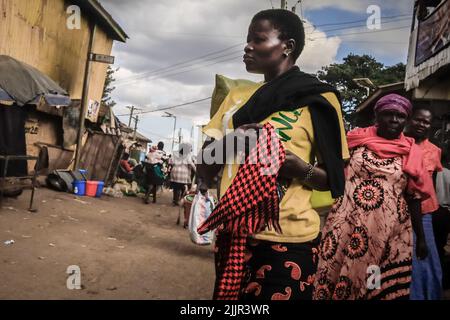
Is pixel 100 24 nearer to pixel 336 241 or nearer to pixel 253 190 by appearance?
pixel 336 241

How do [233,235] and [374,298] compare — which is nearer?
[233,235]

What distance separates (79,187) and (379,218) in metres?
→ 9.37

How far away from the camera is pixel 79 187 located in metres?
10.8

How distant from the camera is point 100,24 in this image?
13383 millimetres

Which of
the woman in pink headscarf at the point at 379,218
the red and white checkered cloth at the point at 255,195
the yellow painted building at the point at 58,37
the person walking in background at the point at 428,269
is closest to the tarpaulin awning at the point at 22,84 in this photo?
the yellow painted building at the point at 58,37

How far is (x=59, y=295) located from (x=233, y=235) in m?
2.85

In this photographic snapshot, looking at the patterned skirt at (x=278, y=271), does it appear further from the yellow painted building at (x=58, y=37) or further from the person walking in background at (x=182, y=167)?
the person walking in background at (x=182, y=167)

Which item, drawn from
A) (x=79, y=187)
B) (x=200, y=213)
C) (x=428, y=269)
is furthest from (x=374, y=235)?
(x=79, y=187)

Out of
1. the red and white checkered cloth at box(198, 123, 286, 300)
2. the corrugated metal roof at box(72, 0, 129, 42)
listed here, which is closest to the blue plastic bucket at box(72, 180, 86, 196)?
the corrugated metal roof at box(72, 0, 129, 42)

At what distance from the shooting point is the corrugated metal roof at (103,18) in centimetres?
1188

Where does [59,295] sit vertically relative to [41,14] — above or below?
below

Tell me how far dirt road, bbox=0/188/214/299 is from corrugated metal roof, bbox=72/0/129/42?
613cm

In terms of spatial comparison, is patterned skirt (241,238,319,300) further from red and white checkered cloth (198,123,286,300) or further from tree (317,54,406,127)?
tree (317,54,406,127)

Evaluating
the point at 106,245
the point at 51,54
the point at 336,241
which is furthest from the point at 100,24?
the point at 336,241
